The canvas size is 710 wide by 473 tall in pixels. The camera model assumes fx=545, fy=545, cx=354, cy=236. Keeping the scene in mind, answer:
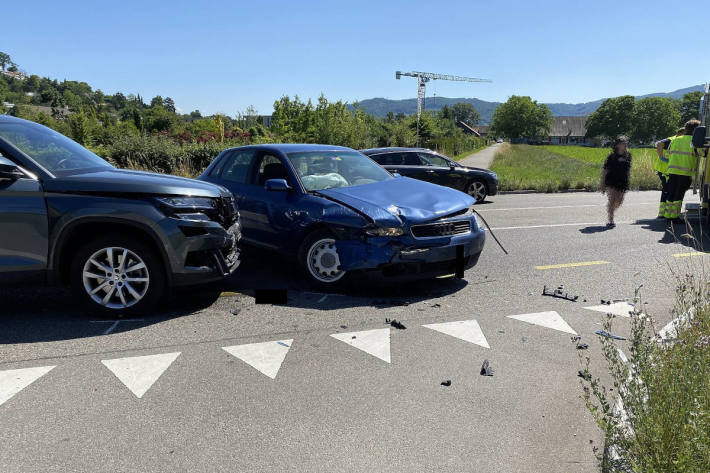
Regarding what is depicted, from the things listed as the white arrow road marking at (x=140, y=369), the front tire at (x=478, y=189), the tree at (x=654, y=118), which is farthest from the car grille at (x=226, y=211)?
the tree at (x=654, y=118)

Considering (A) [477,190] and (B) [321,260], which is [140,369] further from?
(A) [477,190]

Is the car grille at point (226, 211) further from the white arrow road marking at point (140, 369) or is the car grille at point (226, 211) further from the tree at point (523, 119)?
the tree at point (523, 119)

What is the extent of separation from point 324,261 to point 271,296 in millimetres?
686

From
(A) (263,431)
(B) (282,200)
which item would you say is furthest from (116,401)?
(B) (282,200)

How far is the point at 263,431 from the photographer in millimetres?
→ 3117

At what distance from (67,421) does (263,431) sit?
3.84 feet

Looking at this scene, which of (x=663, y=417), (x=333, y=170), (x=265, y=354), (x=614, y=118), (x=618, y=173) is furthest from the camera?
(x=614, y=118)

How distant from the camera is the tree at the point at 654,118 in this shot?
479ft

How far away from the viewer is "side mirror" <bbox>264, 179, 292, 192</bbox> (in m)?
6.25

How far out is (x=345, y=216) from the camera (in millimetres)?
5707

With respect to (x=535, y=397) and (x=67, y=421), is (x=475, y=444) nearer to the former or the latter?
(x=535, y=397)

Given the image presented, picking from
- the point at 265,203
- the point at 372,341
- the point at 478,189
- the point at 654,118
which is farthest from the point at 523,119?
the point at 372,341

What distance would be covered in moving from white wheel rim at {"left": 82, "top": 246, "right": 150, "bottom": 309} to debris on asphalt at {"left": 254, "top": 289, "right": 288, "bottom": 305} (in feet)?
4.00

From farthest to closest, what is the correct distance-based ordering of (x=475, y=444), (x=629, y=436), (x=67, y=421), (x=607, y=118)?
(x=607, y=118) < (x=67, y=421) < (x=475, y=444) < (x=629, y=436)
